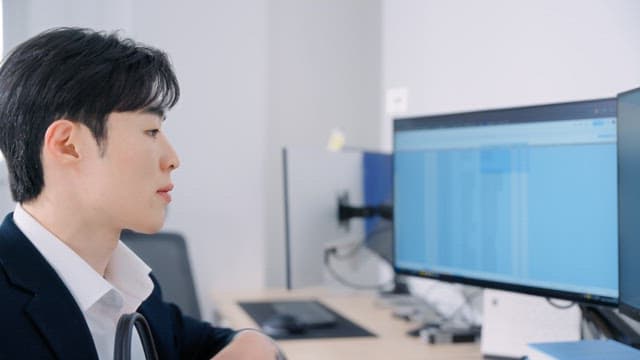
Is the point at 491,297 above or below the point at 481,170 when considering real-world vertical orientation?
below

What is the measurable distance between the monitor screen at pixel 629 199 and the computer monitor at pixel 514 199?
12 cm

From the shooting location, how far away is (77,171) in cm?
95

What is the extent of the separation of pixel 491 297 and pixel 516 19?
29.5 inches

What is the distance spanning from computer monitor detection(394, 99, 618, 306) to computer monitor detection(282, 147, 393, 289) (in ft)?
1.54

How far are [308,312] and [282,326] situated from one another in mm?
219

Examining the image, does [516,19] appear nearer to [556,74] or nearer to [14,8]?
[556,74]

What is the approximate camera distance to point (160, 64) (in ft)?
3.40

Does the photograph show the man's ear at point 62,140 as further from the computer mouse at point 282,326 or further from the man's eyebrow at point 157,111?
the computer mouse at point 282,326

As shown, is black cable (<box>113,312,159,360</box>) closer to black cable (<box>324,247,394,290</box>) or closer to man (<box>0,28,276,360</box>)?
man (<box>0,28,276,360</box>)

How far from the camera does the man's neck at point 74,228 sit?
0.96m

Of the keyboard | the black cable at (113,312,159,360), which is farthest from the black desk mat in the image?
the black cable at (113,312,159,360)

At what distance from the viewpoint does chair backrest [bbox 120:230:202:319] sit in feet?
6.87

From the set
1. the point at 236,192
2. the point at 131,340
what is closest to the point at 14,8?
the point at 236,192

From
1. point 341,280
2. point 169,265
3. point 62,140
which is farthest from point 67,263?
point 341,280
